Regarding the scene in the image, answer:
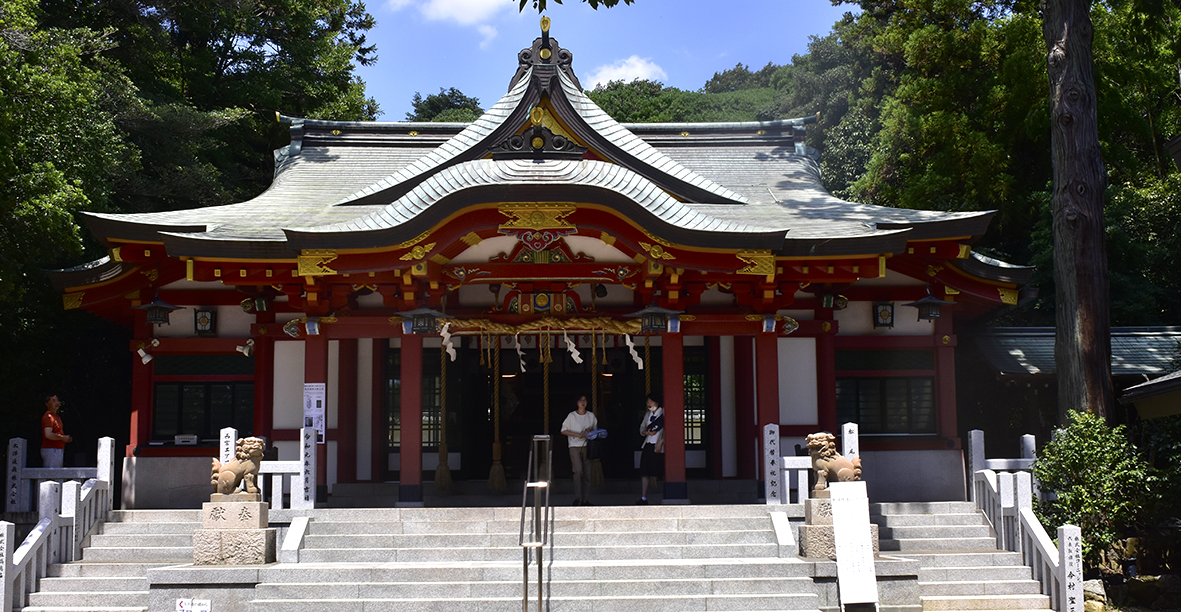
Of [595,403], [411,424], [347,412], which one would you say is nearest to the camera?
[411,424]

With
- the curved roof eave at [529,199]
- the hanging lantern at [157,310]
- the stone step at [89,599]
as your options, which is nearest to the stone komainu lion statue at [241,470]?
the stone step at [89,599]

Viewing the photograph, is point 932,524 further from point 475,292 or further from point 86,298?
point 86,298

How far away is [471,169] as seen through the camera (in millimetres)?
10578

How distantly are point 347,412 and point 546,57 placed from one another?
5.60 metres

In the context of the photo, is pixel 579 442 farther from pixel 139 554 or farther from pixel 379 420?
pixel 139 554

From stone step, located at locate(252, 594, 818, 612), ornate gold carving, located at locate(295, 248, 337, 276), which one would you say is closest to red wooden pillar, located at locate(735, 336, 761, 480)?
stone step, located at locate(252, 594, 818, 612)

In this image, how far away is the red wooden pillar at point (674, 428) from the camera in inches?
437

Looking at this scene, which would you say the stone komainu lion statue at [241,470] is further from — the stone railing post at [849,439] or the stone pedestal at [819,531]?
the stone railing post at [849,439]

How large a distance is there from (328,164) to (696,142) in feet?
20.9

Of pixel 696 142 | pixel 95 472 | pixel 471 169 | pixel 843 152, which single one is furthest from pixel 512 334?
pixel 843 152

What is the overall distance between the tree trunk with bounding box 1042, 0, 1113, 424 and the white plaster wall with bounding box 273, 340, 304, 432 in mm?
9534

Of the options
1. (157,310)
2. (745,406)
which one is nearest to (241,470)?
(157,310)

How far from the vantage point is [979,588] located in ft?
29.7

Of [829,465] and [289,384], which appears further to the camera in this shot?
[289,384]
